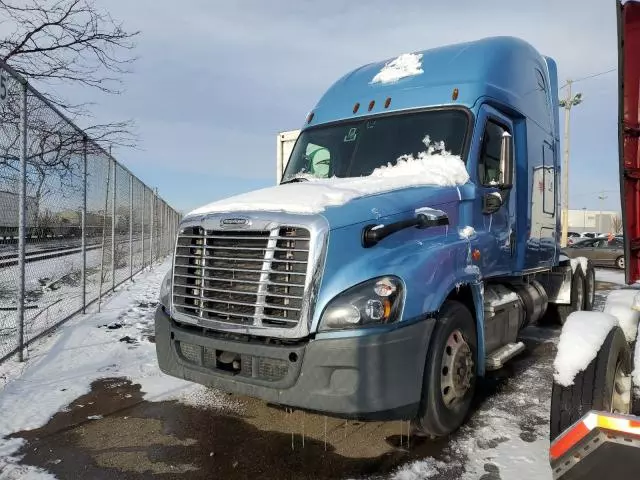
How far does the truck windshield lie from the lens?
4.32 metres

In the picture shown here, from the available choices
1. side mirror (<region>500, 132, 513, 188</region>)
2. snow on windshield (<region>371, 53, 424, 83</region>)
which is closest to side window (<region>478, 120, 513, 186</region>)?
side mirror (<region>500, 132, 513, 188</region>)

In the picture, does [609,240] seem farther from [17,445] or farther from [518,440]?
[17,445]

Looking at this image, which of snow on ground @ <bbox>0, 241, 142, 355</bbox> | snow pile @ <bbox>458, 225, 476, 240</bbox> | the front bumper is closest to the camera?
the front bumper

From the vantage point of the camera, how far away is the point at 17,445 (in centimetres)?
346

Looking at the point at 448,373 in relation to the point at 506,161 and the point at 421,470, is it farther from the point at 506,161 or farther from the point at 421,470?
the point at 506,161

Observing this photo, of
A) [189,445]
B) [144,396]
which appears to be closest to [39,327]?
[144,396]

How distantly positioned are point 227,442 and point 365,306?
156 centimetres

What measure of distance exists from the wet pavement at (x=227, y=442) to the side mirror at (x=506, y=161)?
76.9 inches

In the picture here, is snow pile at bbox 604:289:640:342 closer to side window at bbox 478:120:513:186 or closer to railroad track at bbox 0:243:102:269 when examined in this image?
side window at bbox 478:120:513:186

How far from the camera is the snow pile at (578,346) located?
265 cm

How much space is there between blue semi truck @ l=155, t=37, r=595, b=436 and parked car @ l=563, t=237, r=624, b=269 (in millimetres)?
17949

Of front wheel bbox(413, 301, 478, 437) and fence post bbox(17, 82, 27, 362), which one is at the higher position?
fence post bbox(17, 82, 27, 362)

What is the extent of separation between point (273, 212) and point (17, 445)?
2442 mm

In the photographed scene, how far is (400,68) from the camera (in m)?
5.08
